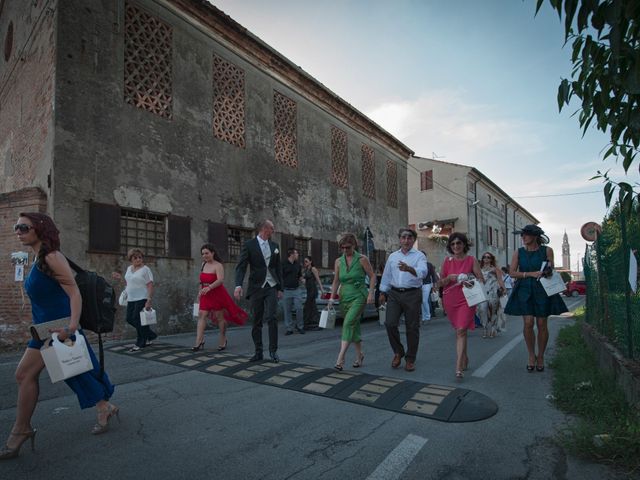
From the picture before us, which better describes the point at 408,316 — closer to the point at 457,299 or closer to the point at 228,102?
the point at 457,299

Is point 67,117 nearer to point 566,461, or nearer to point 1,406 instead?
point 1,406

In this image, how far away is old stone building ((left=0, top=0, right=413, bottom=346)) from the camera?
9.64 m

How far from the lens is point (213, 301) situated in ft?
25.3

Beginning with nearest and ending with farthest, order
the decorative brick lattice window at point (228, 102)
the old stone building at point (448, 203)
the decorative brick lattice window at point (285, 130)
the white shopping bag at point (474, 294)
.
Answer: the white shopping bag at point (474, 294) → the decorative brick lattice window at point (228, 102) → the decorative brick lattice window at point (285, 130) → the old stone building at point (448, 203)

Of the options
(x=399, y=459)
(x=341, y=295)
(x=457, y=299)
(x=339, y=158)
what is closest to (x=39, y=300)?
(x=399, y=459)

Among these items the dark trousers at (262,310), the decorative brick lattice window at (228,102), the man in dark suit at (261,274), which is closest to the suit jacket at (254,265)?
the man in dark suit at (261,274)

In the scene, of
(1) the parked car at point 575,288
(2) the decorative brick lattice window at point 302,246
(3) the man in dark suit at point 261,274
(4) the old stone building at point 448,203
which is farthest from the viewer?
(1) the parked car at point 575,288

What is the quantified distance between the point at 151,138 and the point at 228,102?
3.42 meters

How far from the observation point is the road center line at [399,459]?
2.85m

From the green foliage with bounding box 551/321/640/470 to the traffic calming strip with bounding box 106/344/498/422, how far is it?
29.4 inches

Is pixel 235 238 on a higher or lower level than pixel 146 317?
higher

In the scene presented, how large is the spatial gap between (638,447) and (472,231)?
117 ft

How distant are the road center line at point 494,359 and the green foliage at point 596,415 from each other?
85 cm

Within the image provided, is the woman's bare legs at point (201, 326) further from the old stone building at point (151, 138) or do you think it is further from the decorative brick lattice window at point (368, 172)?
the decorative brick lattice window at point (368, 172)
